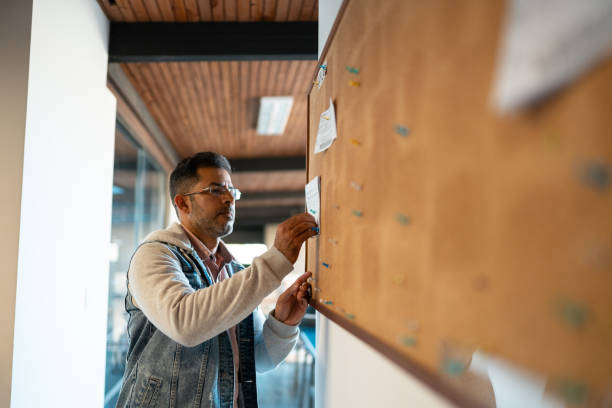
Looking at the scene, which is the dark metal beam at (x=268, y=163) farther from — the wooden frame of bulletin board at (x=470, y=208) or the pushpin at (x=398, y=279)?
the pushpin at (x=398, y=279)

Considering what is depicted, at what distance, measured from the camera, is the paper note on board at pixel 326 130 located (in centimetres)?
105

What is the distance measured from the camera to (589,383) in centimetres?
28

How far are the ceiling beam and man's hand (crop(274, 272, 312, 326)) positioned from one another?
78.5 inches

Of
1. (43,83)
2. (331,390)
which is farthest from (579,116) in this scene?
(43,83)

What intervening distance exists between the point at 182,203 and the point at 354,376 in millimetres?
966

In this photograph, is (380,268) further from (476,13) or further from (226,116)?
(226,116)

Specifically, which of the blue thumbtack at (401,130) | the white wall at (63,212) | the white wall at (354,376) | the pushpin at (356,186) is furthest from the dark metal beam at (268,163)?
the blue thumbtack at (401,130)

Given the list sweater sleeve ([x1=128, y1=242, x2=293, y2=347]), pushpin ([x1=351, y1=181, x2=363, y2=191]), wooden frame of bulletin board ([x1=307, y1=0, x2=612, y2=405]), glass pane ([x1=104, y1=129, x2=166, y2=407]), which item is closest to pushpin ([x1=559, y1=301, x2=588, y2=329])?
wooden frame of bulletin board ([x1=307, y1=0, x2=612, y2=405])

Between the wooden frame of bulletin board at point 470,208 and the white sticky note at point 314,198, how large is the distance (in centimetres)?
42

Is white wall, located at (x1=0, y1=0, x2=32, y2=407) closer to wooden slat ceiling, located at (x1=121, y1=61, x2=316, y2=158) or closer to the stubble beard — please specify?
the stubble beard

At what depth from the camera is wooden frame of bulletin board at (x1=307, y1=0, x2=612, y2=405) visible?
0.28 m

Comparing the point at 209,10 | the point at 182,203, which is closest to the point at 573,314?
the point at 182,203

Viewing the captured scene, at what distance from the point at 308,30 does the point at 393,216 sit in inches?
104

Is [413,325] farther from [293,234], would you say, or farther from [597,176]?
[293,234]
